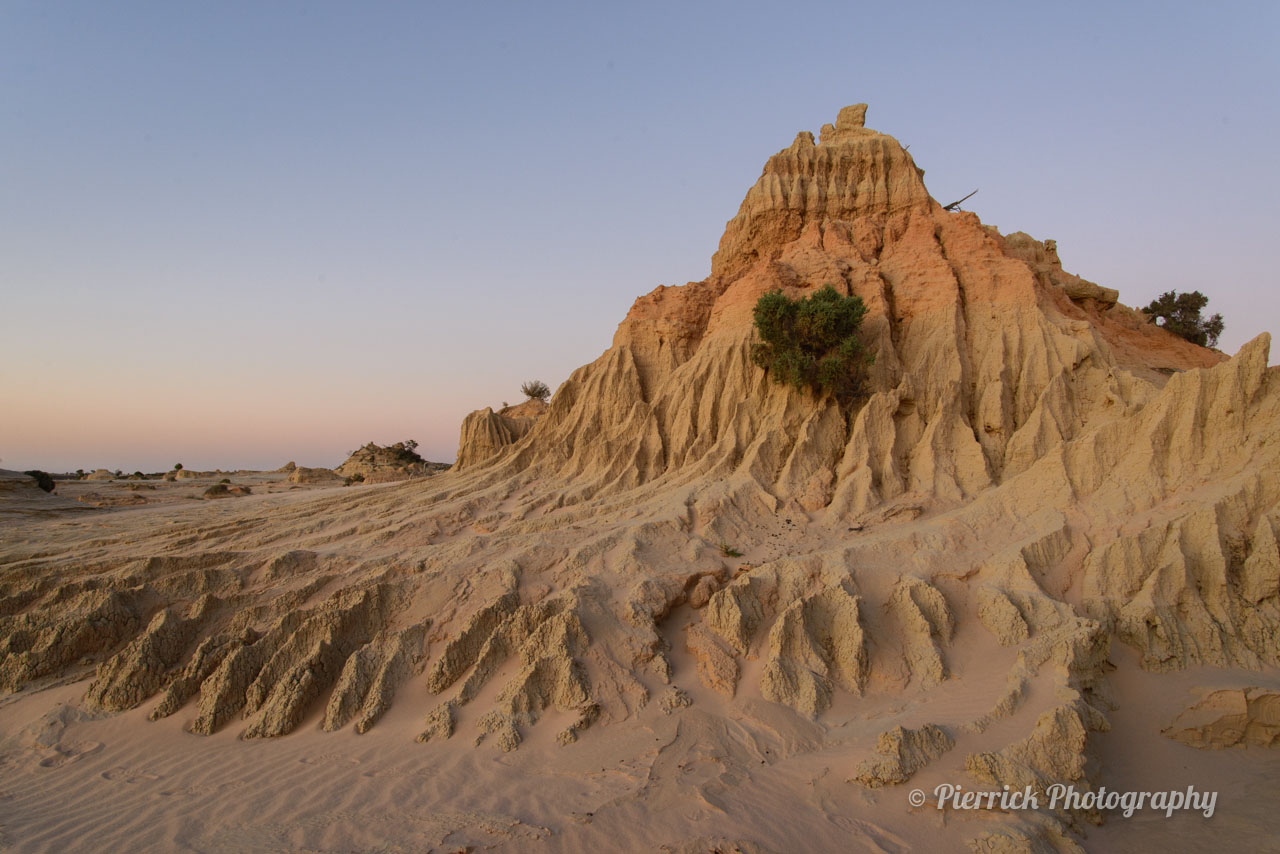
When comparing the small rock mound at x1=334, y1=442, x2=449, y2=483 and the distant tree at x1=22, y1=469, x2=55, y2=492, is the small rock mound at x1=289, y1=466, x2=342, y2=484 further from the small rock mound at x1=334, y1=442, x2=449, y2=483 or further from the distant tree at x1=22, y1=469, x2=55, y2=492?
the distant tree at x1=22, y1=469, x2=55, y2=492

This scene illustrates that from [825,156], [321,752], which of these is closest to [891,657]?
[321,752]

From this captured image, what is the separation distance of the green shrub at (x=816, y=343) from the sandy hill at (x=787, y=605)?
2.72 feet

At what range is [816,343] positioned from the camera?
58.1ft

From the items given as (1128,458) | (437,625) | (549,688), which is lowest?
(549,688)

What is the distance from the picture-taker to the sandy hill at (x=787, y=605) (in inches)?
329

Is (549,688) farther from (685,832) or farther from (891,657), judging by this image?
(891,657)

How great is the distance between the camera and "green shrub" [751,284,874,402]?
17266 millimetres

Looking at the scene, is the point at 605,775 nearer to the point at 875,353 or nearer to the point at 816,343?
the point at 816,343

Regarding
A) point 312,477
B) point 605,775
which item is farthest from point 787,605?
point 312,477

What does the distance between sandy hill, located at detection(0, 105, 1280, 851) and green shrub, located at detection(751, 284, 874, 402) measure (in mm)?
828

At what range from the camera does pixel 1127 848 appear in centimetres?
752

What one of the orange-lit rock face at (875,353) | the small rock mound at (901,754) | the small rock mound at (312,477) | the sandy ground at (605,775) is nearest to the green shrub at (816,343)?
the orange-lit rock face at (875,353)

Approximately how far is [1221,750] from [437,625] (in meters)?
12.7

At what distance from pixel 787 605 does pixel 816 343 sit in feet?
28.3
